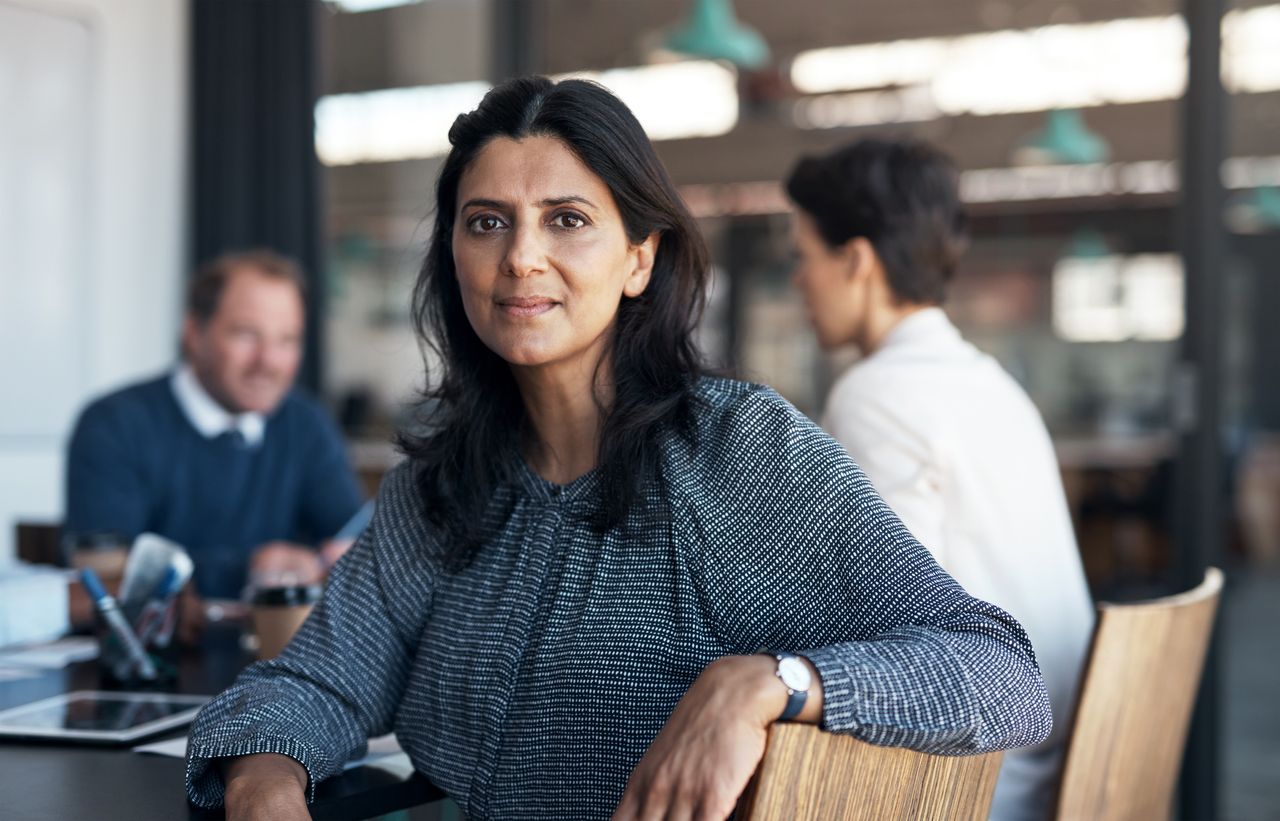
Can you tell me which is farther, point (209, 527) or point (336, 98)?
point (336, 98)

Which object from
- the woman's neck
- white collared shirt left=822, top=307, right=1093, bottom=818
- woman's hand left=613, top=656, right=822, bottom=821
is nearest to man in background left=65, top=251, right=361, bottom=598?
white collared shirt left=822, top=307, right=1093, bottom=818

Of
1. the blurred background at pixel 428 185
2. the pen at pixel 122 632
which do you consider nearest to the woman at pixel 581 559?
the pen at pixel 122 632

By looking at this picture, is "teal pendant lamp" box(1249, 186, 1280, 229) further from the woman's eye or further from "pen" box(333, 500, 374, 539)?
the woman's eye

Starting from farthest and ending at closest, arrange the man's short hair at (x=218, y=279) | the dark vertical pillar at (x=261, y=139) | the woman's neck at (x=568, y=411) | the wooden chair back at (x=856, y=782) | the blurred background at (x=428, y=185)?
the dark vertical pillar at (x=261, y=139) → the blurred background at (x=428, y=185) → the man's short hair at (x=218, y=279) → the woman's neck at (x=568, y=411) → the wooden chair back at (x=856, y=782)

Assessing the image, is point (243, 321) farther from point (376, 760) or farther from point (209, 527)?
point (376, 760)

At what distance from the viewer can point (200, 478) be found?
10.6ft

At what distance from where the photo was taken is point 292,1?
4.97 metres

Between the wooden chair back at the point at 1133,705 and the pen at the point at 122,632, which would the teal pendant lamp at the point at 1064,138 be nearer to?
the wooden chair back at the point at 1133,705

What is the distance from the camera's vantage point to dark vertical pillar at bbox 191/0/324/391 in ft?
16.4

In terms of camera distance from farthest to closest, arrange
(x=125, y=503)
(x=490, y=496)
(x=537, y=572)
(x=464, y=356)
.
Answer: (x=125, y=503) < (x=464, y=356) < (x=490, y=496) < (x=537, y=572)

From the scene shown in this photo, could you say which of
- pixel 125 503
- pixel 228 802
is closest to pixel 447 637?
pixel 228 802

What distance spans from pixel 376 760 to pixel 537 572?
0.31 meters

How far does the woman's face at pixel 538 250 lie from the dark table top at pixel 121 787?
47cm

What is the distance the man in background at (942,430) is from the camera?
1998 mm
